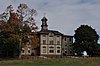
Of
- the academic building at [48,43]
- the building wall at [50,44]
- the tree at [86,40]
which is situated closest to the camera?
the tree at [86,40]

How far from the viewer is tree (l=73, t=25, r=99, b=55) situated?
10825 centimetres

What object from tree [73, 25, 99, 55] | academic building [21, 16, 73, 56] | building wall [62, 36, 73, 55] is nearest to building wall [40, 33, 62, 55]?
academic building [21, 16, 73, 56]

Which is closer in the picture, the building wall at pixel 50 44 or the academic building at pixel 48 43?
the academic building at pixel 48 43

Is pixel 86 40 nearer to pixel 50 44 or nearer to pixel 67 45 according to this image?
pixel 50 44

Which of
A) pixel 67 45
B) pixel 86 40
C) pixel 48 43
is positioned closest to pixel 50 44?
pixel 48 43

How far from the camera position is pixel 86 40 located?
111 metres

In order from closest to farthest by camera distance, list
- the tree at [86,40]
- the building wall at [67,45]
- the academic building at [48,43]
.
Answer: the tree at [86,40] → the academic building at [48,43] → the building wall at [67,45]

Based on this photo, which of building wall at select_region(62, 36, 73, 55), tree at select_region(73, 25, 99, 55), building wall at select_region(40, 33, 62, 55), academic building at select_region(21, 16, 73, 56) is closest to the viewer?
tree at select_region(73, 25, 99, 55)

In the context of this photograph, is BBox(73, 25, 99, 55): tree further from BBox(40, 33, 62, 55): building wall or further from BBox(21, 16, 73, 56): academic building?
BBox(40, 33, 62, 55): building wall

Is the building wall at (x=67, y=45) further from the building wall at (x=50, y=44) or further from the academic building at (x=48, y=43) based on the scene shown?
the building wall at (x=50, y=44)

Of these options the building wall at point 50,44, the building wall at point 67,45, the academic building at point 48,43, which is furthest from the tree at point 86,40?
Answer: the building wall at point 67,45

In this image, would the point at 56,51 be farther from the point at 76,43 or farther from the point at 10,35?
the point at 10,35

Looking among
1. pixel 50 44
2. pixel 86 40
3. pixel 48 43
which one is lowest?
pixel 50 44

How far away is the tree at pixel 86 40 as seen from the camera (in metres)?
108
